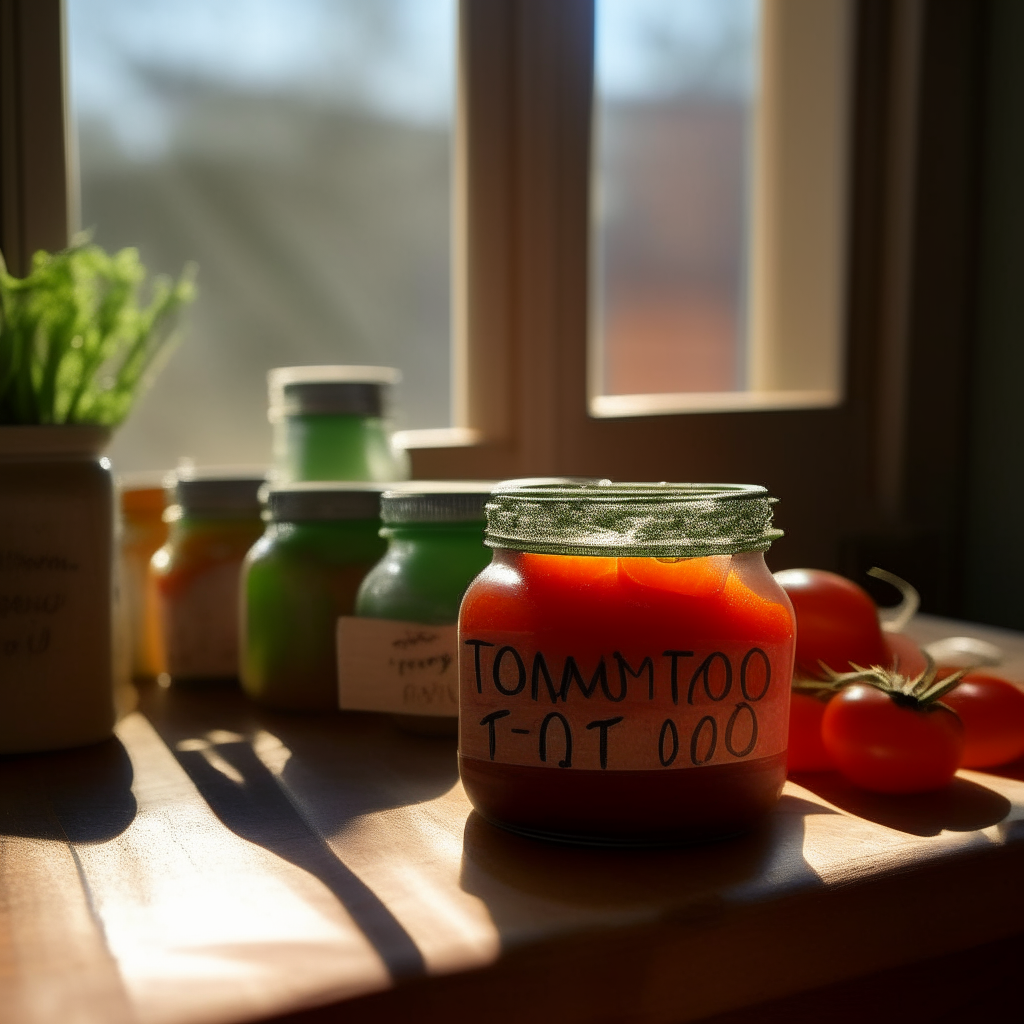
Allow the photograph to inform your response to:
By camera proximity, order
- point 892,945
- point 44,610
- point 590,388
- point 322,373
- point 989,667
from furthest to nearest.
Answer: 1. point 590,388
2. point 322,373
3. point 989,667
4. point 44,610
5. point 892,945

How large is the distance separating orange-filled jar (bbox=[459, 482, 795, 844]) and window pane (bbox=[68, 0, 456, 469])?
2.63 feet

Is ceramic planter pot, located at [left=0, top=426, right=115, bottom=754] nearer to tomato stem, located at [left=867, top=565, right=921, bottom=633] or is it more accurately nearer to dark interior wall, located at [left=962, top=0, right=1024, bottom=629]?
tomato stem, located at [left=867, top=565, right=921, bottom=633]

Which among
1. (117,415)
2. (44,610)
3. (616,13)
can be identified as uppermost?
(616,13)

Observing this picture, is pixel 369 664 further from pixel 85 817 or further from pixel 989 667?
pixel 989 667

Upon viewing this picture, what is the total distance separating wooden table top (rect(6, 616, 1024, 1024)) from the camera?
45cm

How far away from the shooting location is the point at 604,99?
1581mm

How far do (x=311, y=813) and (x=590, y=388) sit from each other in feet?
2.88

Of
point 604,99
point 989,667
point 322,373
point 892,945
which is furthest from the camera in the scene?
point 604,99

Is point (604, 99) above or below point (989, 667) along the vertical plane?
above

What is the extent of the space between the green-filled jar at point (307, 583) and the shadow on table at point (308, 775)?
26 millimetres

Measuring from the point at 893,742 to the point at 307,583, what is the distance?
434 mm

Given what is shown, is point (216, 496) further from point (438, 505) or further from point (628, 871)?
point (628, 871)

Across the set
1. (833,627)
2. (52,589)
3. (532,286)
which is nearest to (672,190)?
(532,286)

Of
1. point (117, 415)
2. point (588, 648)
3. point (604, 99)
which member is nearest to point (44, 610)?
point (117, 415)
